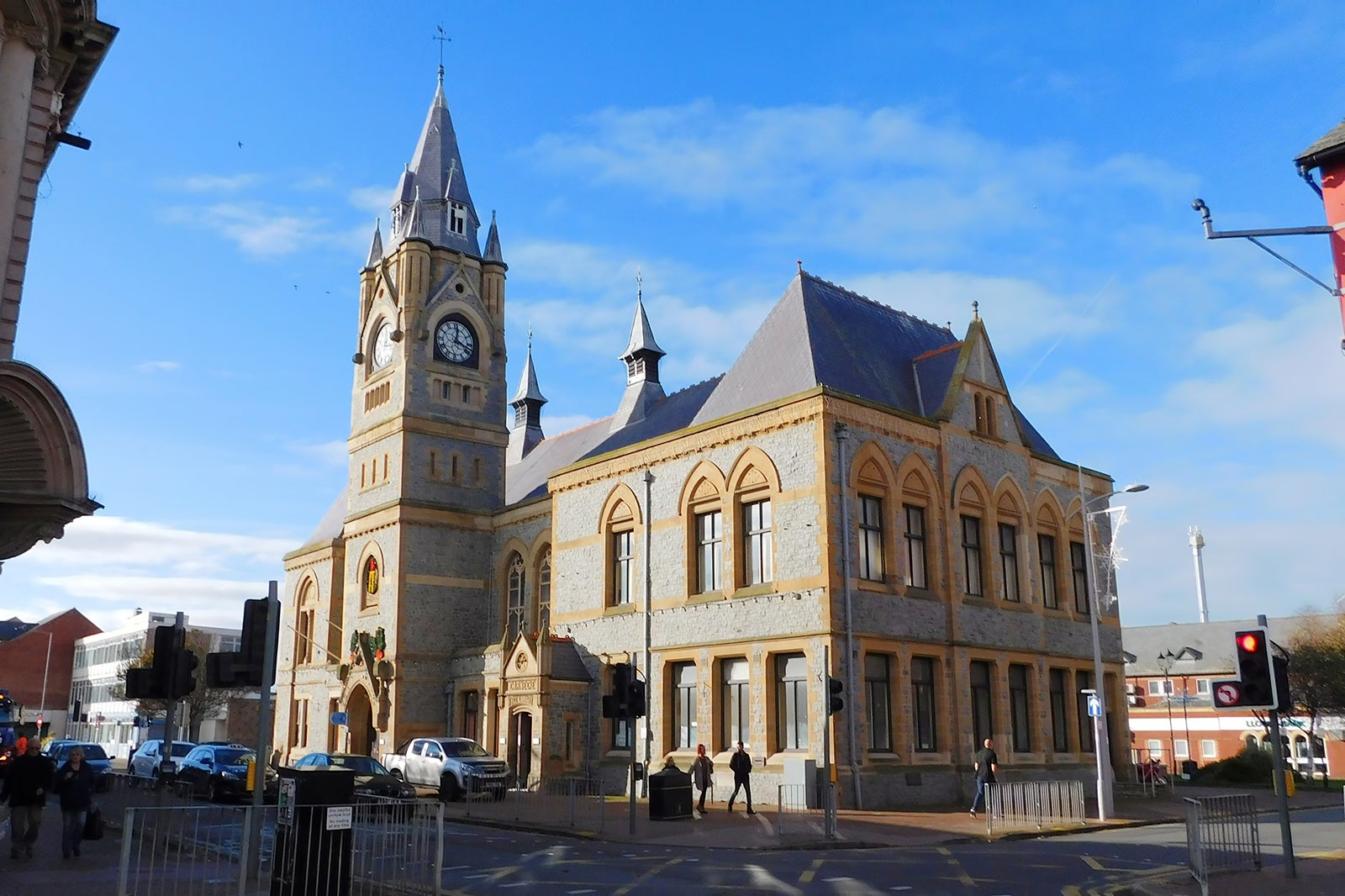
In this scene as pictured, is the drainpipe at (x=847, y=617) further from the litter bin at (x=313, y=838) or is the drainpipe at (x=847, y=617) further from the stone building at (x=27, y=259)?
the stone building at (x=27, y=259)

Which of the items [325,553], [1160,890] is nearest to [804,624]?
[1160,890]

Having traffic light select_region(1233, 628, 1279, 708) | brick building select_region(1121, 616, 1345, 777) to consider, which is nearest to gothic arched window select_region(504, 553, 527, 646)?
traffic light select_region(1233, 628, 1279, 708)

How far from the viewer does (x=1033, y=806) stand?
25.9m

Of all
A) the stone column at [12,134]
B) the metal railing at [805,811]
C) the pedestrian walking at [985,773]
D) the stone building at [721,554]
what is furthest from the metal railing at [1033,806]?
the stone column at [12,134]

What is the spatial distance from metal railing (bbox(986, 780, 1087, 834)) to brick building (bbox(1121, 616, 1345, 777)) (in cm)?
4810

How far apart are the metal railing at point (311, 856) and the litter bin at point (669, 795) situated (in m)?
10.8

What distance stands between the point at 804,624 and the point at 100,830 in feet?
54.9

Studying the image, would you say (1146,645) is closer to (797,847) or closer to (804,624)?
(804,624)

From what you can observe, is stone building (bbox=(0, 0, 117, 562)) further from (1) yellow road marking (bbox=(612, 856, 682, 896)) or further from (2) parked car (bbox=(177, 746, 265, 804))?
(2) parked car (bbox=(177, 746, 265, 804))

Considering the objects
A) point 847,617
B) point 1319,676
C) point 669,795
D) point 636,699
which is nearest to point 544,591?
point 847,617

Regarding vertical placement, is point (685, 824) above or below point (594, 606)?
below

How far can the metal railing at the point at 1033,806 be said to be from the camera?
24.5 meters

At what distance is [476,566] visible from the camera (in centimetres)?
4512

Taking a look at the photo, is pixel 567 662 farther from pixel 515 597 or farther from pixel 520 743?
pixel 515 597
